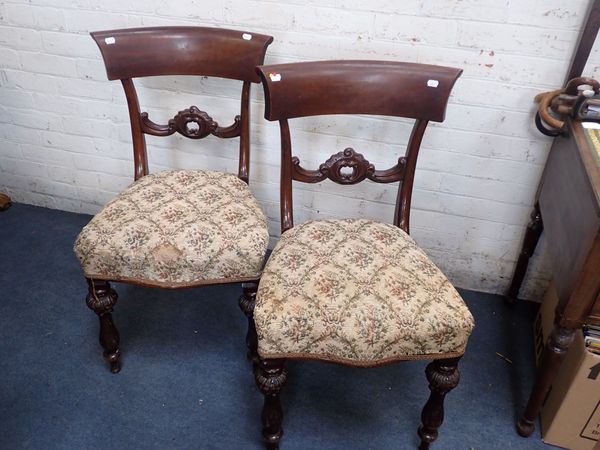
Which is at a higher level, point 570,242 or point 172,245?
point 570,242

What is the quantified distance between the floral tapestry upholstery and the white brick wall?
0.54m

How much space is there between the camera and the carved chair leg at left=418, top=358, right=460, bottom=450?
3.67 ft

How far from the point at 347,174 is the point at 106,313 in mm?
719

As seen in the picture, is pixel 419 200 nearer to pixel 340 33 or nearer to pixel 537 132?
pixel 537 132

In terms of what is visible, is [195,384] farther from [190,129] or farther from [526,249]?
[526,249]

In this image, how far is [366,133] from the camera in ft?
5.18

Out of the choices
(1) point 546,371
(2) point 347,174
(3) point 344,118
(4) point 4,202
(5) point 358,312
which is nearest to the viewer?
(5) point 358,312

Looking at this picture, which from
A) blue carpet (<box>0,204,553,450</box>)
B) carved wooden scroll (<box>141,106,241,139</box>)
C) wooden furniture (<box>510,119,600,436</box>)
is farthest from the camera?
carved wooden scroll (<box>141,106,241,139</box>)

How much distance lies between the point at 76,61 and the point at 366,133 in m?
1.00

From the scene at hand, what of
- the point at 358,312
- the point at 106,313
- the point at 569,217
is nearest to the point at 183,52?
the point at 106,313

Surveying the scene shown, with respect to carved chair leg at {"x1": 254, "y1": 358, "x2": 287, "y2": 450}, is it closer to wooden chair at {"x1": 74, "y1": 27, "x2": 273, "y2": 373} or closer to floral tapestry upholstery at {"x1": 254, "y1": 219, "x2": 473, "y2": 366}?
floral tapestry upholstery at {"x1": 254, "y1": 219, "x2": 473, "y2": 366}

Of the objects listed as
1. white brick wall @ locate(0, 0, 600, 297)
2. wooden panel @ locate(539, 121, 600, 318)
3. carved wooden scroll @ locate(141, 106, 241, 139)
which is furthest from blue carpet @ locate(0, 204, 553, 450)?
carved wooden scroll @ locate(141, 106, 241, 139)

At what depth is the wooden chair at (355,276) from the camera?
104 centimetres

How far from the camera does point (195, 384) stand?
145 cm
